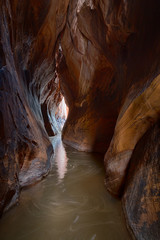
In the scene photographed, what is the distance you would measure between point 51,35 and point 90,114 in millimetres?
4010

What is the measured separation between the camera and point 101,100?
634cm

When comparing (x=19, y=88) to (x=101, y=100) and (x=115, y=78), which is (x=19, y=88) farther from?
(x=101, y=100)

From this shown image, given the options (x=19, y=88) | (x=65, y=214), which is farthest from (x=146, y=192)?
(x=19, y=88)

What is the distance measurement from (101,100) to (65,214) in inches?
198

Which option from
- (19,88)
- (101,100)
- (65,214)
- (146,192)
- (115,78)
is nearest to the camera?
(146,192)

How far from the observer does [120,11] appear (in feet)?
10.9

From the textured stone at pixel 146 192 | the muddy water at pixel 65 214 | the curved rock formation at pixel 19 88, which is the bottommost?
the muddy water at pixel 65 214

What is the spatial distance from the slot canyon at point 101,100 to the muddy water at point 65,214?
0.07m

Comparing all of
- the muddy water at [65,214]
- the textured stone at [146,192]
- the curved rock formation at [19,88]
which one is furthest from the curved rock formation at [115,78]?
the curved rock formation at [19,88]

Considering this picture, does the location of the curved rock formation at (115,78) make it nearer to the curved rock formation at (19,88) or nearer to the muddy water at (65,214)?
the muddy water at (65,214)

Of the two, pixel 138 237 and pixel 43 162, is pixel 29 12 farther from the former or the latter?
pixel 138 237

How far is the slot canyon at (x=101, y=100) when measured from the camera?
185cm

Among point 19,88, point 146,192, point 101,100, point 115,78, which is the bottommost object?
point 146,192

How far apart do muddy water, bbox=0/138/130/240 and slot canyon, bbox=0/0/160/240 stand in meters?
0.07
